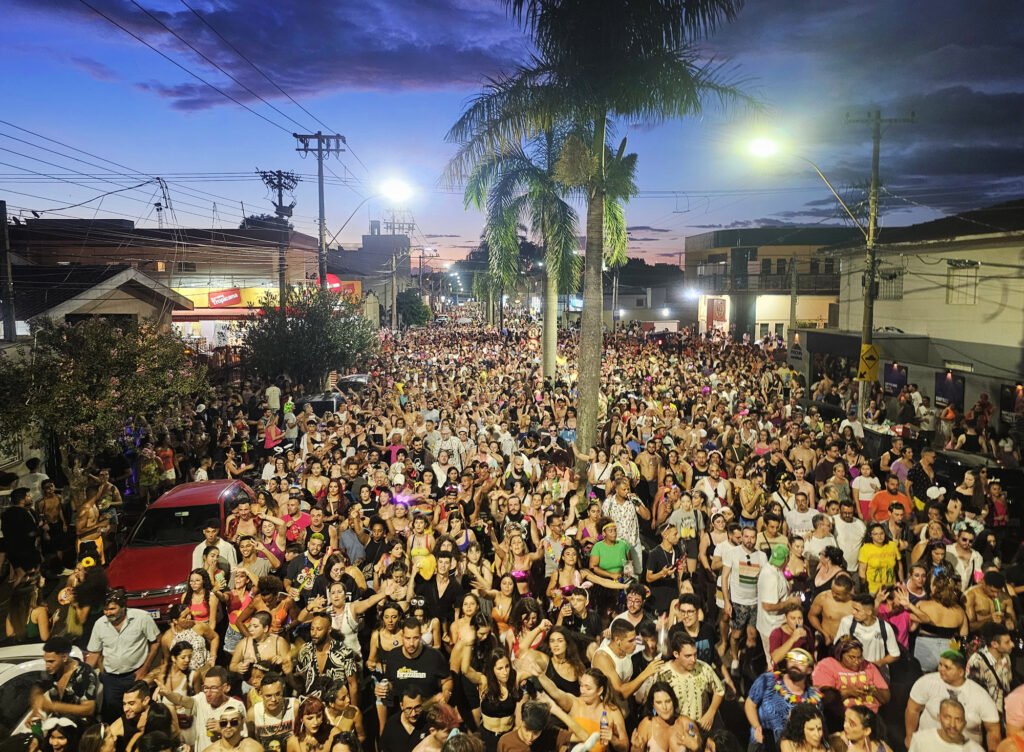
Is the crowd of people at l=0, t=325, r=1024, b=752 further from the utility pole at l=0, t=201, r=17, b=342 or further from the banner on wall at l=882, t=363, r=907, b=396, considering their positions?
the banner on wall at l=882, t=363, r=907, b=396

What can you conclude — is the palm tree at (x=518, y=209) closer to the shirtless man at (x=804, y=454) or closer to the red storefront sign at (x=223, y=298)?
the shirtless man at (x=804, y=454)

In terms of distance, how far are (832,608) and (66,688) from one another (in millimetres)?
6082

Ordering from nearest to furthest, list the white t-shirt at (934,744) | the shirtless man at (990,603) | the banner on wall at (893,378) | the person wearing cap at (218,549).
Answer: the white t-shirt at (934,744), the shirtless man at (990,603), the person wearing cap at (218,549), the banner on wall at (893,378)

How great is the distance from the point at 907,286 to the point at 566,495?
2254 cm

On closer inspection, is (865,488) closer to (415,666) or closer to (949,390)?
(415,666)

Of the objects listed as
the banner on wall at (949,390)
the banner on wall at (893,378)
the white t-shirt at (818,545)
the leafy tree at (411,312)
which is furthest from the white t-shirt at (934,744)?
the leafy tree at (411,312)

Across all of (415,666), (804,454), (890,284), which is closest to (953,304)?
(890,284)

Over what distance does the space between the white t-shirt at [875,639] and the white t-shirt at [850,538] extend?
2.16m

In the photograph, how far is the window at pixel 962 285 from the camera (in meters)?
23.3

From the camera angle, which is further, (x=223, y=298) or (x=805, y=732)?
(x=223, y=298)

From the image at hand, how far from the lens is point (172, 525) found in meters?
9.14

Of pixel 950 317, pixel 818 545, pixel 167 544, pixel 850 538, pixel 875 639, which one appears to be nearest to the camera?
pixel 875 639

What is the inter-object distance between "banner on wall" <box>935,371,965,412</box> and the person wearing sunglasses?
19.2 metres

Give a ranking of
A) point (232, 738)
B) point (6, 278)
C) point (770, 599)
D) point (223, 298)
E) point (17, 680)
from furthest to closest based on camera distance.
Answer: point (223, 298) → point (6, 278) → point (770, 599) → point (17, 680) → point (232, 738)
